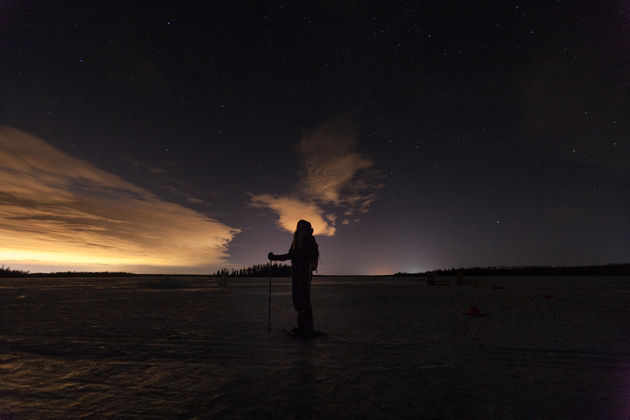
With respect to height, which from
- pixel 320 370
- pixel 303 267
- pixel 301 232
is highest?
pixel 301 232

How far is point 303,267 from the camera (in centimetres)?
756

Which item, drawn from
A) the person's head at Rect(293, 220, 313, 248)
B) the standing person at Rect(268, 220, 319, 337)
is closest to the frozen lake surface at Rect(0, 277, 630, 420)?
Answer: the standing person at Rect(268, 220, 319, 337)

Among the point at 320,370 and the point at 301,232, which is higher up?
the point at 301,232

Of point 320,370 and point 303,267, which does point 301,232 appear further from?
point 320,370

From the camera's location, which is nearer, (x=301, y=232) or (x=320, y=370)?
(x=320, y=370)

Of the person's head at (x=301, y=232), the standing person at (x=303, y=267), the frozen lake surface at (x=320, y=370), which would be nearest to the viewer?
the frozen lake surface at (x=320, y=370)

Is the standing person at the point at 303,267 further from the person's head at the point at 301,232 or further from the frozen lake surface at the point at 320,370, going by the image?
the frozen lake surface at the point at 320,370

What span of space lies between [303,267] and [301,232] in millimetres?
790

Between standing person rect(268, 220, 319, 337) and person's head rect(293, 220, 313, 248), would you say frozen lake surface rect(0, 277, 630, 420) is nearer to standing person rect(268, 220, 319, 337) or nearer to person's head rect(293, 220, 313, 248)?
standing person rect(268, 220, 319, 337)

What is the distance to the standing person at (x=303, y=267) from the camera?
742 cm

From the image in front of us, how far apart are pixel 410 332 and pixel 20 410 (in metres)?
6.83

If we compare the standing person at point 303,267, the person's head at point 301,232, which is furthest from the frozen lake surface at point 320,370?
the person's head at point 301,232

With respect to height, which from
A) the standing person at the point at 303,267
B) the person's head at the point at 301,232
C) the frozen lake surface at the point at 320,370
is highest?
the person's head at the point at 301,232

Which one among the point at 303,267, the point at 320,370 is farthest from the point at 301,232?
the point at 320,370
